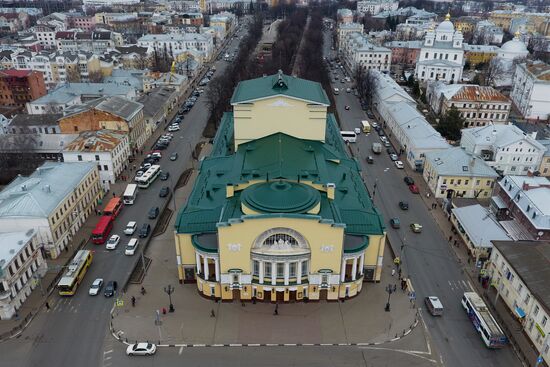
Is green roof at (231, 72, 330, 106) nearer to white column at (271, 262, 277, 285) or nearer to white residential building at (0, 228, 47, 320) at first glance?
white column at (271, 262, 277, 285)

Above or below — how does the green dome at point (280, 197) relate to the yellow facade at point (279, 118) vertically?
below

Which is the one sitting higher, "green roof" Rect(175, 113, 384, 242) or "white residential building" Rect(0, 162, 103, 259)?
"green roof" Rect(175, 113, 384, 242)

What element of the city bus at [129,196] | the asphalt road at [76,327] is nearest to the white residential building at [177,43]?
the city bus at [129,196]

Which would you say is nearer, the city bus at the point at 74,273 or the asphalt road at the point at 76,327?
the asphalt road at the point at 76,327

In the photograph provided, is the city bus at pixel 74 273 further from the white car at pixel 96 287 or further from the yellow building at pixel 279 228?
the yellow building at pixel 279 228

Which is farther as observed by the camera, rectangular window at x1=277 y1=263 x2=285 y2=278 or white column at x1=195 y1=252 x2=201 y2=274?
white column at x1=195 y1=252 x2=201 y2=274

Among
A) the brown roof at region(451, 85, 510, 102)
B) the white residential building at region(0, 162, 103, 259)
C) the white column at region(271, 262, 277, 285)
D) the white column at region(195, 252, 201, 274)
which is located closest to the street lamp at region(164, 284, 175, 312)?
the white column at region(195, 252, 201, 274)
